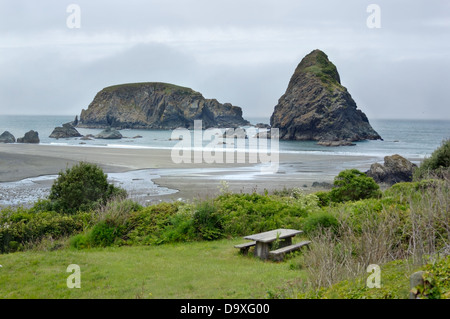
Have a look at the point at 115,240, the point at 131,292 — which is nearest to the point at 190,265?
the point at 131,292

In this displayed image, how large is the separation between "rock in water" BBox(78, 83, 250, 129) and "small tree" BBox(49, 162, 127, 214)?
132 metres

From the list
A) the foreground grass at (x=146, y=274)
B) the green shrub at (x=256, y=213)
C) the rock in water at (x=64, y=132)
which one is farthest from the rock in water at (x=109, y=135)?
the foreground grass at (x=146, y=274)

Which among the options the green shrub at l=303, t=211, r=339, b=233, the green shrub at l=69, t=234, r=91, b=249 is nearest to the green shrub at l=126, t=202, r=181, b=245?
the green shrub at l=69, t=234, r=91, b=249

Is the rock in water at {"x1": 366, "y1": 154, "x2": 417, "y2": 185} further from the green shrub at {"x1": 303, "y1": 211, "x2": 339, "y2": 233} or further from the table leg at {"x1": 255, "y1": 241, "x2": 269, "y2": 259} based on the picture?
the table leg at {"x1": 255, "y1": 241, "x2": 269, "y2": 259}

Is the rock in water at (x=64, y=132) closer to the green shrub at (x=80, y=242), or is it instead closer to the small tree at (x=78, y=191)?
the small tree at (x=78, y=191)

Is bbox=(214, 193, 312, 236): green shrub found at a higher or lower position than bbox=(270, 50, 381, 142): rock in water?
lower

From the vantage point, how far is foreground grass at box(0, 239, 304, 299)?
660 centimetres

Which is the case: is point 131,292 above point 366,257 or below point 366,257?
below

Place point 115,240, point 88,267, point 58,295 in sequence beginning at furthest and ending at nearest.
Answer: point 115,240, point 88,267, point 58,295

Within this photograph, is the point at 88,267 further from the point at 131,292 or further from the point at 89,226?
the point at 89,226

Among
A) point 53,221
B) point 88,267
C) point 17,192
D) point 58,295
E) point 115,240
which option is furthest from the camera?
point 17,192
